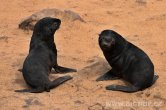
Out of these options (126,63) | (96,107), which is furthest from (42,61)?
(96,107)

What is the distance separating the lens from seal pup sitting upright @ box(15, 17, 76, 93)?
7.73 metres

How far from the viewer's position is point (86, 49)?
10.2 meters

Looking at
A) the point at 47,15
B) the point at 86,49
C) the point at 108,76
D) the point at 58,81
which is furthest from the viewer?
the point at 47,15

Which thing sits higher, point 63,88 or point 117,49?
point 117,49

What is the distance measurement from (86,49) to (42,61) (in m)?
2.14

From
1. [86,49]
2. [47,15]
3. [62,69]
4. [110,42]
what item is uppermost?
[110,42]

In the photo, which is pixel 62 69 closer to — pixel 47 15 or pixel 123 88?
pixel 123 88

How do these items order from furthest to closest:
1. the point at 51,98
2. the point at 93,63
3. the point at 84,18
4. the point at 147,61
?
the point at 84,18, the point at 93,63, the point at 147,61, the point at 51,98

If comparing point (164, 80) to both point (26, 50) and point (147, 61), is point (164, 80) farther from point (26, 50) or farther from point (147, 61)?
point (26, 50)

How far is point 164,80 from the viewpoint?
8055mm

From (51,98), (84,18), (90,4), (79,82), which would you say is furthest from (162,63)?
(90,4)

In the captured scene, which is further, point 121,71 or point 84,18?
point 84,18

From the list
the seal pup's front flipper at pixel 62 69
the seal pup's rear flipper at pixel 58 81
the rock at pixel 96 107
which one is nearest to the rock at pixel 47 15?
the seal pup's front flipper at pixel 62 69

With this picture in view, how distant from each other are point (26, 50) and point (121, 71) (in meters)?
2.72
